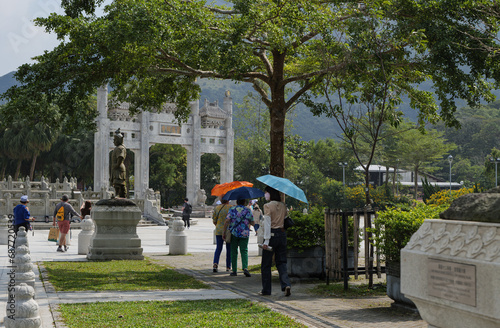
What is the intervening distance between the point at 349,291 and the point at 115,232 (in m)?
7.71

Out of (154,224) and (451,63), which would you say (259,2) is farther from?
(154,224)

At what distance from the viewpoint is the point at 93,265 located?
14141 mm

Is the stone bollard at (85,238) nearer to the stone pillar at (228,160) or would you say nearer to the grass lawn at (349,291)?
the grass lawn at (349,291)

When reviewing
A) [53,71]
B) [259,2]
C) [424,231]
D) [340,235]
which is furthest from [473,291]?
[53,71]

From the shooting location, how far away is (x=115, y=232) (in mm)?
15766

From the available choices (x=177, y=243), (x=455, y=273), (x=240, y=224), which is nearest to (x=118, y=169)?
(x=177, y=243)

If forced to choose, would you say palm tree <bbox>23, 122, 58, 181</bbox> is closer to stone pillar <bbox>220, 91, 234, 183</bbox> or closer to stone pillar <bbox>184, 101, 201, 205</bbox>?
stone pillar <bbox>184, 101, 201, 205</bbox>

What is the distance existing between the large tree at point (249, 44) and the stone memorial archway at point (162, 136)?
3348cm

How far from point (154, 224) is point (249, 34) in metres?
27.9

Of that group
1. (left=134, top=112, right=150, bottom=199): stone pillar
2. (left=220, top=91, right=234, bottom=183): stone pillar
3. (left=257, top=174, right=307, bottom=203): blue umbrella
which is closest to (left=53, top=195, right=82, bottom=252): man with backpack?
(left=257, top=174, right=307, bottom=203): blue umbrella

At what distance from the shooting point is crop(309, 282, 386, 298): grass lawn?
9875 millimetres

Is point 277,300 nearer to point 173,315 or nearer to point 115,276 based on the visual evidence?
point 173,315

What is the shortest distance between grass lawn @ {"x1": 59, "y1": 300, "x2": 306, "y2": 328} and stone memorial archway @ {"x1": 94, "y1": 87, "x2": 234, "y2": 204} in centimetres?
3876

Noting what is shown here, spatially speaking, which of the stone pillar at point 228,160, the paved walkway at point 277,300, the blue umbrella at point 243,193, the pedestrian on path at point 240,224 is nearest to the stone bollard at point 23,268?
the paved walkway at point 277,300
